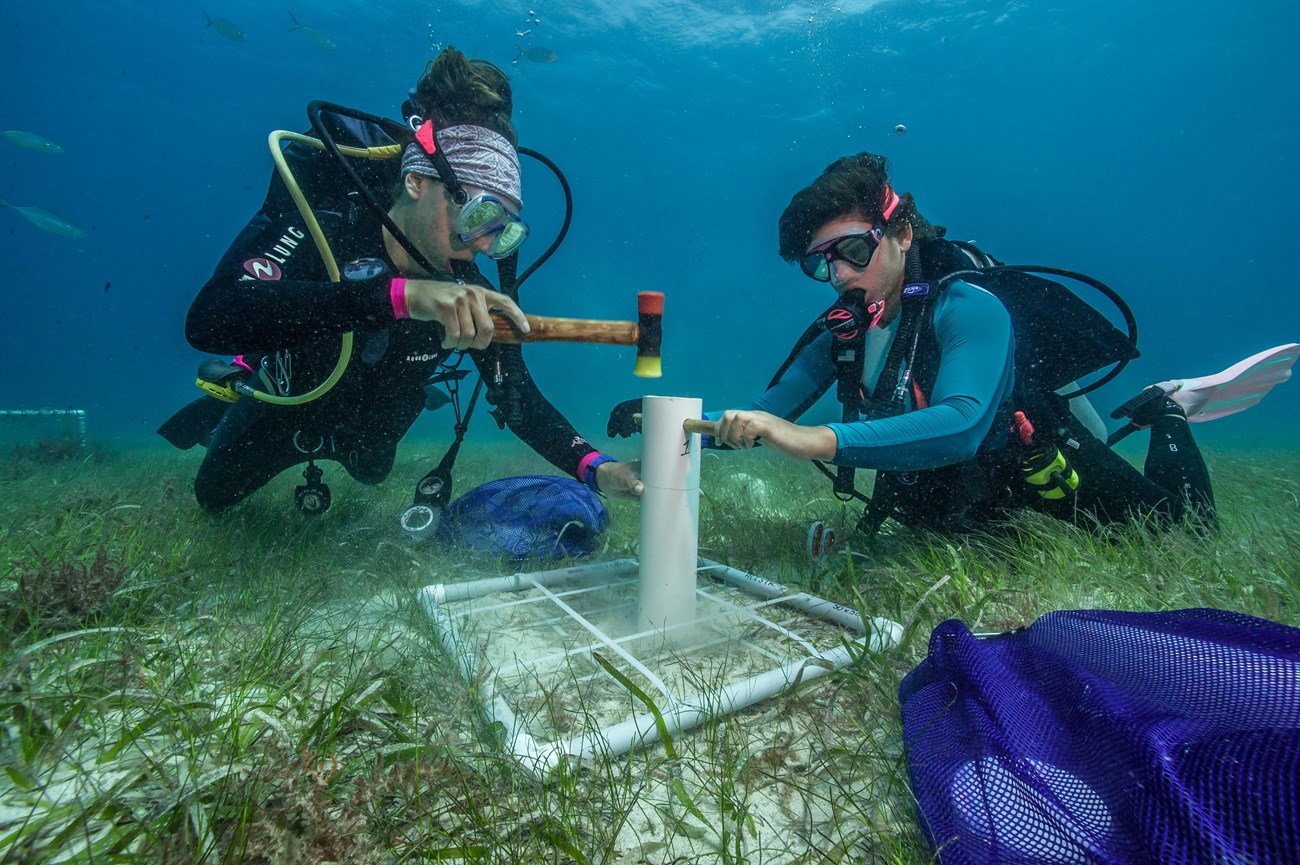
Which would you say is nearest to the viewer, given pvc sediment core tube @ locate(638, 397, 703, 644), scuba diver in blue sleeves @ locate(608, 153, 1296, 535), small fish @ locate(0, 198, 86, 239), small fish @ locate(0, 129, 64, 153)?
pvc sediment core tube @ locate(638, 397, 703, 644)

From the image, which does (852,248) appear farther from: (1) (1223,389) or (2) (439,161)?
(1) (1223,389)

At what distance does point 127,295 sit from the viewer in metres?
91.1

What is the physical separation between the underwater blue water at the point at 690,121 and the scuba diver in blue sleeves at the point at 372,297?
20465 mm

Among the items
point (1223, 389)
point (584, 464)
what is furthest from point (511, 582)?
point (1223, 389)

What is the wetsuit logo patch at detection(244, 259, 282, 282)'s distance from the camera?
2738 millimetres

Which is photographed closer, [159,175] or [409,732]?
[409,732]

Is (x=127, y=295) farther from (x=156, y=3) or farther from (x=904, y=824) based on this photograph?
(x=904, y=824)

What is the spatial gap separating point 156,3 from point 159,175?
42908 mm

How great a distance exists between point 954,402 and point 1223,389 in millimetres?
3842

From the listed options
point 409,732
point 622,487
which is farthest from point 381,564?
point 409,732

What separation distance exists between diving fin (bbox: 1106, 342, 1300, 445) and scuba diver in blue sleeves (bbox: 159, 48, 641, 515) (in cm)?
428

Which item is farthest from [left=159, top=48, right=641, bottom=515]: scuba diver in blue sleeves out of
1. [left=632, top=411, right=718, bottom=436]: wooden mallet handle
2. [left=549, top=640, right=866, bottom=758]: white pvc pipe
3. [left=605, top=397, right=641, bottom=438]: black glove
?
[left=549, top=640, right=866, bottom=758]: white pvc pipe

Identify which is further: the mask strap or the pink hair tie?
the pink hair tie

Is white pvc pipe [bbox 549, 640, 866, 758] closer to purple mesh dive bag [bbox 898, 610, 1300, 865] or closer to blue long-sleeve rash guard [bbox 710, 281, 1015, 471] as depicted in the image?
purple mesh dive bag [bbox 898, 610, 1300, 865]
